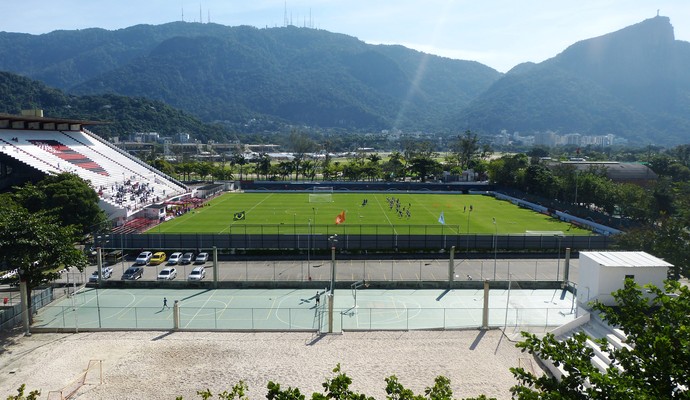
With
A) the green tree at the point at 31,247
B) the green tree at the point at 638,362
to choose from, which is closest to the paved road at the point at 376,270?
the green tree at the point at 31,247

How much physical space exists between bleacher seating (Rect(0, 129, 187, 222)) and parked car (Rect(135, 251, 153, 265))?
15640 mm

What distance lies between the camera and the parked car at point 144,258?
1476 inches

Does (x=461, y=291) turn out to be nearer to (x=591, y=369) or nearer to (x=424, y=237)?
(x=424, y=237)

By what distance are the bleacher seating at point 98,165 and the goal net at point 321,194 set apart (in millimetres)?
21242

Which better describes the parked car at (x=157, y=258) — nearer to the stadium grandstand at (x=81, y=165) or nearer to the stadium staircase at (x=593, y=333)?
the stadium grandstand at (x=81, y=165)

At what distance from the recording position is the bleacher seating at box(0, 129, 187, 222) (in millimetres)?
57531

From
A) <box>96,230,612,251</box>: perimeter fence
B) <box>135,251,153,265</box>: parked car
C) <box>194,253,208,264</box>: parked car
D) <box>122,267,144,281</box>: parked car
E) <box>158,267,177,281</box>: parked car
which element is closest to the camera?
<box>122,267,144,281</box>: parked car

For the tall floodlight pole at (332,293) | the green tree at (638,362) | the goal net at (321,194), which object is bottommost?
the goal net at (321,194)

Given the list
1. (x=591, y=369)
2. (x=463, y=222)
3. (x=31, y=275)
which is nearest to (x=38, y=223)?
(x=31, y=275)

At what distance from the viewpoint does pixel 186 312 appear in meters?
24.8

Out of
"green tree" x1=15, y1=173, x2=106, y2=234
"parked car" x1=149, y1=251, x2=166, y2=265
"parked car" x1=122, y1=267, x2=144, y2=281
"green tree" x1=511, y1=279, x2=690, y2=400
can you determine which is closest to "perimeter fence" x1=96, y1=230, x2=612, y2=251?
"parked car" x1=149, y1=251, x2=166, y2=265

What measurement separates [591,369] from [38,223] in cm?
2521

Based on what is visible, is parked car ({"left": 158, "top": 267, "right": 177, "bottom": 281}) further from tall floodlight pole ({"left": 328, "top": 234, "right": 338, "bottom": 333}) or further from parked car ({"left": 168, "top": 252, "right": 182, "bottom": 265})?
tall floodlight pole ({"left": 328, "top": 234, "right": 338, "bottom": 333})

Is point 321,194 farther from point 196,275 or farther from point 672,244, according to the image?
point 672,244
